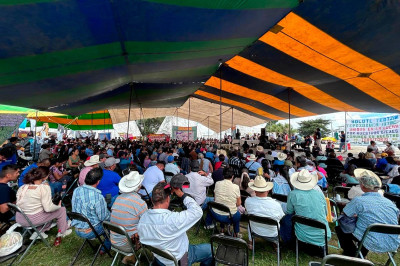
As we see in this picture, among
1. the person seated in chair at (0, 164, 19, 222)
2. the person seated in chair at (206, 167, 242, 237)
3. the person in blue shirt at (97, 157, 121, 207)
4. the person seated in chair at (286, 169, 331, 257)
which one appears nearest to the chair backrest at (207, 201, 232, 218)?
the person seated in chair at (206, 167, 242, 237)

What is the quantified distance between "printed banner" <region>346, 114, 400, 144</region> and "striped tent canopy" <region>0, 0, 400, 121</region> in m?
3.49

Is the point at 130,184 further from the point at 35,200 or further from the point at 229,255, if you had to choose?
the point at 35,200

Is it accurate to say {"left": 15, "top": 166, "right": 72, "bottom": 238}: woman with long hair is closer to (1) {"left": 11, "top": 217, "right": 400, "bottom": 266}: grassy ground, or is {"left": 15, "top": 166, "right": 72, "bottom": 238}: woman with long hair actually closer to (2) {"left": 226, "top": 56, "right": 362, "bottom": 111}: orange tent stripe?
(1) {"left": 11, "top": 217, "right": 400, "bottom": 266}: grassy ground

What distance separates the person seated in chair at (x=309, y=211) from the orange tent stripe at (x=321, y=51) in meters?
2.66

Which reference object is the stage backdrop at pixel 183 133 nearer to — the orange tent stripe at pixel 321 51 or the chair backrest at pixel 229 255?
the orange tent stripe at pixel 321 51

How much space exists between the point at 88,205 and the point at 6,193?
1.31 m

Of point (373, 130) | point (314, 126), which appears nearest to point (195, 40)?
point (373, 130)

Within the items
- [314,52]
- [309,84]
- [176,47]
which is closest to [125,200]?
[176,47]

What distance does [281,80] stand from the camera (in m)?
6.33

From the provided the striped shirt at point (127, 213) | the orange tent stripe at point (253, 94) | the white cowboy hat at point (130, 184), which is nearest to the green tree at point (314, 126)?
the orange tent stripe at point (253, 94)

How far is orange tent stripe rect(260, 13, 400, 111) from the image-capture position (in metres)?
3.65

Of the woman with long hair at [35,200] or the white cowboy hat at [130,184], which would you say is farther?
the woman with long hair at [35,200]

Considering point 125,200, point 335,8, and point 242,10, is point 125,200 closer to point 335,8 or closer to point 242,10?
point 242,10

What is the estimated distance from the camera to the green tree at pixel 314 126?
37.1 metres
